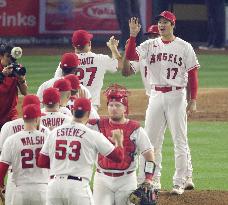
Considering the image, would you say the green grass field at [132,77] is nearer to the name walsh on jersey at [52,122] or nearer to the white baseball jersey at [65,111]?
the white baseball jersey at [65,111]

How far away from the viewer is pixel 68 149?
9773mm

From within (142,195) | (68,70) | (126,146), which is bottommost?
(142,195)

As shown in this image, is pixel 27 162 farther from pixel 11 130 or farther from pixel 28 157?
pixel 11 130

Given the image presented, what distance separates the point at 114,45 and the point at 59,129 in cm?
329

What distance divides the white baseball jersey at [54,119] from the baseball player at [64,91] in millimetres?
246

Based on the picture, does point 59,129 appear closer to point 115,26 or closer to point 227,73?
point 227,73

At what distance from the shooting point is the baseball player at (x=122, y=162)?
34.1 feet

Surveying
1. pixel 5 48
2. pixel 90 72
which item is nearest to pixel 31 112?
pixel 5 48

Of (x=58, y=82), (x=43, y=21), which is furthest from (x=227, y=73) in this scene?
(x=58, y=82)

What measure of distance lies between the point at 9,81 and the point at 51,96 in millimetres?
2922

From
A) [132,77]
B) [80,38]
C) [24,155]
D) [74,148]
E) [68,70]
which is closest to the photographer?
[74,148]

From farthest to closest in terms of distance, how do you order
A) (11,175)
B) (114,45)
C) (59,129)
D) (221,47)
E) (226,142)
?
(221,47)
(226,142)
(114,45)
(11,175)
(59,129)

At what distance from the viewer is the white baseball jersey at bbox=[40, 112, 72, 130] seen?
36.0 ft

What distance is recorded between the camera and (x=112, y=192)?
10461mm
